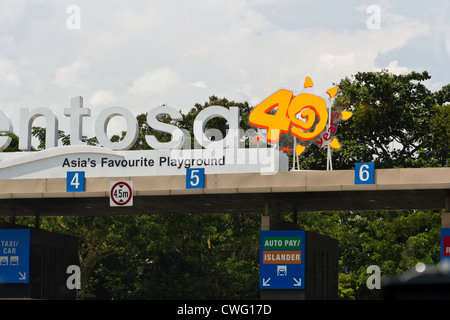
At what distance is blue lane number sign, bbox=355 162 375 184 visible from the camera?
17.8 meters

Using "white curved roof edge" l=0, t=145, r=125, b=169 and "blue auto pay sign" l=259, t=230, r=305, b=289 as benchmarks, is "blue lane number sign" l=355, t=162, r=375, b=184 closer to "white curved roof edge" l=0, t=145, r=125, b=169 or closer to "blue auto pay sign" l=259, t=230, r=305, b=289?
"blue auto pay sign" l=259, t=230, r=305, b=289

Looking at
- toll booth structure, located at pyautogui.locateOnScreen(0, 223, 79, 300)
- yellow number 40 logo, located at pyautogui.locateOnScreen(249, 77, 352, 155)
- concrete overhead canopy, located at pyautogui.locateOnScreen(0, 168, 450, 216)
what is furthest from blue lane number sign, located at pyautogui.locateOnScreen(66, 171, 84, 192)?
yellow number 40 logo, located at pyautogui.locateOnScreen(249, 77, 352, 155)

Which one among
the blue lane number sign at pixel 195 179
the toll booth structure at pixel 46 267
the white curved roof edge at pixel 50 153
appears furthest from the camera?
the white curved roof edge at pixel 50 153

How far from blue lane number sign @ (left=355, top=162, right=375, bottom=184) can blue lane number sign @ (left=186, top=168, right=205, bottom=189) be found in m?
3.86

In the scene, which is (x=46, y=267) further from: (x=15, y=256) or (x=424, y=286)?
(x=424, y=286)

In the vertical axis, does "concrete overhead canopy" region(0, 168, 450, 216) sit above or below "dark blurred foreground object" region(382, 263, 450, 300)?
above

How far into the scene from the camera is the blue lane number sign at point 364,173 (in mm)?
17812

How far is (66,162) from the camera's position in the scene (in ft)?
81.4

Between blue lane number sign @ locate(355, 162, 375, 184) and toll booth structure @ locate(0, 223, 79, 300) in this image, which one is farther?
toll booth structure @ locate(0, 223, 79, 300)

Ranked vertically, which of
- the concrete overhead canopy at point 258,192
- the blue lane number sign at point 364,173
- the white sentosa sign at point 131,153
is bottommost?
the concrete overhead canopy at point 258,192

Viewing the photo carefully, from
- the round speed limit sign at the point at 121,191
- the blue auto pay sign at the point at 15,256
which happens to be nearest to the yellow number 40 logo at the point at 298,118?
the round speed limit sign at the point at 121,191

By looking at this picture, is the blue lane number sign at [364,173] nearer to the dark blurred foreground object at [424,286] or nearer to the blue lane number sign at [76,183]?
the blue lane number sign at [76,183]

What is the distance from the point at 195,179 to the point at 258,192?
164 cm

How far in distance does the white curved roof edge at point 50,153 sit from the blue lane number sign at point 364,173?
899 centimetres
